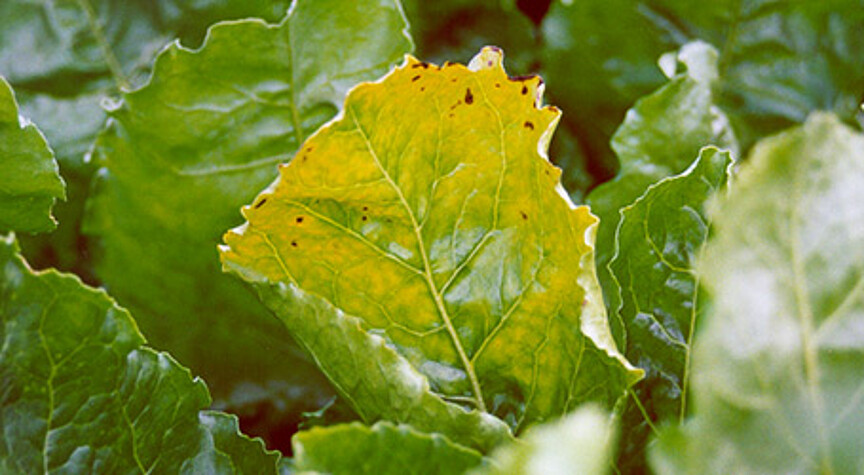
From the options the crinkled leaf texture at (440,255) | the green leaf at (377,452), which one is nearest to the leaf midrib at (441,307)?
the crinkled leaf texture at (440,255)

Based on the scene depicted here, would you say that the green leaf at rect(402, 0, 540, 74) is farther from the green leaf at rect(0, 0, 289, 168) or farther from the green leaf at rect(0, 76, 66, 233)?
the green leaf at rect(0, 76, 66, 233)

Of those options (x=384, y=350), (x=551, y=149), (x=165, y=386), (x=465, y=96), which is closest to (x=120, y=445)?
(x=165, y=386)

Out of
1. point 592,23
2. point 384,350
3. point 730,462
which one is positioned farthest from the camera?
point 592,23

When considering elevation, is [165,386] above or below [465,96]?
below

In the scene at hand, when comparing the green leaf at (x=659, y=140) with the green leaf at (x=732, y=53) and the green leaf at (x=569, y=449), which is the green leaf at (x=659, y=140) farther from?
the green leaf at (x=569, y=449)

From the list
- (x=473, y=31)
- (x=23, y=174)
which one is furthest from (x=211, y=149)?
(x=473, y=31)

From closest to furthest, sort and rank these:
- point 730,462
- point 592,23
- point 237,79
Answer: point 730,462
point 237,79
point 592,23

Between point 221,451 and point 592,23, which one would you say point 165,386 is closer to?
point 221,451
